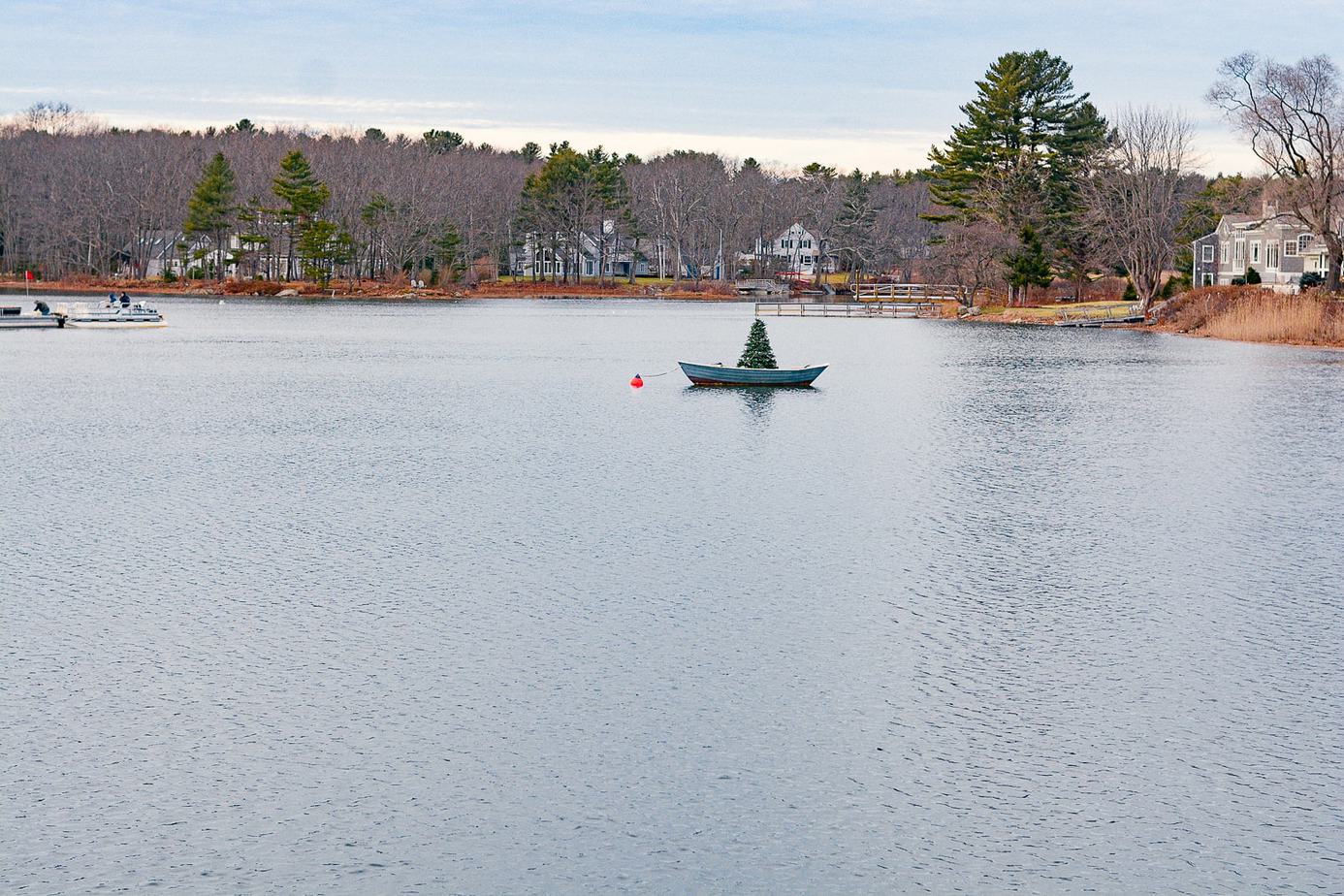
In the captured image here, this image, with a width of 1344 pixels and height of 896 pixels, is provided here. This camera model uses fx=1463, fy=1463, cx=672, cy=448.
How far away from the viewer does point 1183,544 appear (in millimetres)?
22219

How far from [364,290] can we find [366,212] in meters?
7.64

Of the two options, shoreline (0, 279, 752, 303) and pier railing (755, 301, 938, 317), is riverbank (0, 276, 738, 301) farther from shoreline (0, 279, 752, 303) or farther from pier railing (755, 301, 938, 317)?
pier railing (755, 301, 938, 317)

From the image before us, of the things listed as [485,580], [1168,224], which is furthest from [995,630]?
[1168,224]

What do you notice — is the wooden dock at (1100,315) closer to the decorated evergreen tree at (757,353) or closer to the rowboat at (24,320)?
the decorated evergreen tree at (757,353)

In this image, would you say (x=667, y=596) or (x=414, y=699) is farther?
(x=667, y=596)

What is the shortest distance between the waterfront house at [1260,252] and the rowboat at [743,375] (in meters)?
58.8

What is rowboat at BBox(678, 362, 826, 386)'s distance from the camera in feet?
156

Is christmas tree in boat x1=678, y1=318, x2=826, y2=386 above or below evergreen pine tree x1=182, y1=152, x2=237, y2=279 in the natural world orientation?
below

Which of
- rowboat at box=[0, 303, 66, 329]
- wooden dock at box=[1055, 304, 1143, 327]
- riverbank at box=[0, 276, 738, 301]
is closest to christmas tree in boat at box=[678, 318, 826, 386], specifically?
wooden dock at box=[1055, 304, 1143, 327]

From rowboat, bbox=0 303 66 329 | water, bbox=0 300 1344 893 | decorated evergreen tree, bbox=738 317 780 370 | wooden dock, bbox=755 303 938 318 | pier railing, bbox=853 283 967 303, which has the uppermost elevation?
pier railing, bbox=853 283 967 303

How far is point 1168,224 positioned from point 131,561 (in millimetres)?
94127

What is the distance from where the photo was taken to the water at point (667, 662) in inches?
420

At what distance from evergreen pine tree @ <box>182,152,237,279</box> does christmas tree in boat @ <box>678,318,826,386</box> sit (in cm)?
10695

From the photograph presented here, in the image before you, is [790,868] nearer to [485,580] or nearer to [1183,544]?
[485,580]
